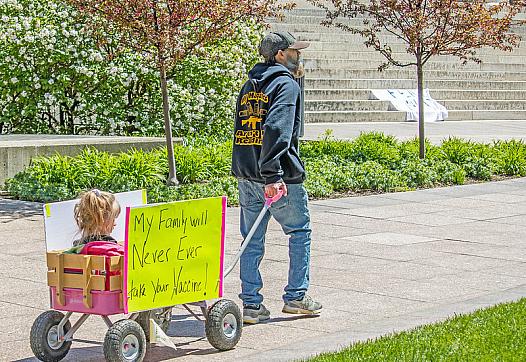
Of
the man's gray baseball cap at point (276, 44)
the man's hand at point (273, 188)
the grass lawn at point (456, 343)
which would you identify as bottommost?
the grass lawn at point (456, 343)

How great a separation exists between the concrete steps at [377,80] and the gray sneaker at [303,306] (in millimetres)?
15264

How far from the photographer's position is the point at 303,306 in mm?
6883

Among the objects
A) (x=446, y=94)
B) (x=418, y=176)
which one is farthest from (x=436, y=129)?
(x=418, y=176)

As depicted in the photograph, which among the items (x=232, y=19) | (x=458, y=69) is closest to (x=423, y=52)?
(x=232, y=19)

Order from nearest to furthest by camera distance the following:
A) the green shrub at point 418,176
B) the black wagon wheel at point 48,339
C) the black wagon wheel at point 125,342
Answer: the black wagon wheel at point 125,342
the black wagon wheel at point 48,339
the green shrub at point 418,176

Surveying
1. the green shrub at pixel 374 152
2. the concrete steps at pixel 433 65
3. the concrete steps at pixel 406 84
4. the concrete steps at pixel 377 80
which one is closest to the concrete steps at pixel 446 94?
the concrete steps at pixel 377 80

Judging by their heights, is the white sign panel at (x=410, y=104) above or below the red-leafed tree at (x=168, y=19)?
below

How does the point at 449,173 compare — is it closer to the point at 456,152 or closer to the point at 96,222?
the point at 456,152

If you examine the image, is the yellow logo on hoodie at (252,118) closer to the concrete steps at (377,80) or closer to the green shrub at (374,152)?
the green shrub at (374,152)

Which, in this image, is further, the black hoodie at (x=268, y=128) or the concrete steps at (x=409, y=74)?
the concrete steps at (x=409, y=74)

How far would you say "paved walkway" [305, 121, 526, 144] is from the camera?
64.1 feet

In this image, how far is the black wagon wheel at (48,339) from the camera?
5.75 metres

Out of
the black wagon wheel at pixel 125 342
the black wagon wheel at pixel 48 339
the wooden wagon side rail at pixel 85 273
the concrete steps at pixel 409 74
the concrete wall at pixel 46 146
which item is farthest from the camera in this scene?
the concrete steps at pixel 409 74

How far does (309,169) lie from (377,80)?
11397 mm
